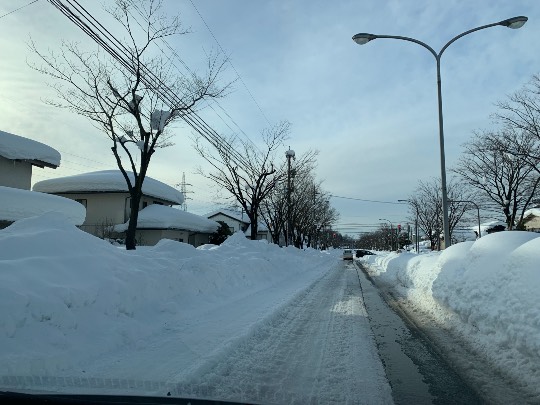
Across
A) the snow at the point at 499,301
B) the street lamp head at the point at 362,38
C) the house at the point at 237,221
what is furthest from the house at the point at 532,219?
the snow at the point at 499,301

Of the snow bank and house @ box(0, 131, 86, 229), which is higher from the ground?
house @ box(0, 131, 86, 229)

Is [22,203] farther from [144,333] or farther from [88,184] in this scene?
[88,184]

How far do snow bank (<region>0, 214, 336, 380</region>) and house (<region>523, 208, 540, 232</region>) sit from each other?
4654 centimetres

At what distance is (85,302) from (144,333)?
1.09 m

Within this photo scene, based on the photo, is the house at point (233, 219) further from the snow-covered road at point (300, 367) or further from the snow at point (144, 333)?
the snow-covered road at point (300, 367)

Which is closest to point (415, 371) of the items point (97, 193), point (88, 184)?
point (88, 184)

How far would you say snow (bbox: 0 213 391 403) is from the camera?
4824 mm

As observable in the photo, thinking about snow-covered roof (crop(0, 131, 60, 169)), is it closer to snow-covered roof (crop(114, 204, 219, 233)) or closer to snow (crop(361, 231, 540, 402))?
→ snow-covered roof (crop(114, 204, 219, 233))

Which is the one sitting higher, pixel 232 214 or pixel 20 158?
pixel 232 214

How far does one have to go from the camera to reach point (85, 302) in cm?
649

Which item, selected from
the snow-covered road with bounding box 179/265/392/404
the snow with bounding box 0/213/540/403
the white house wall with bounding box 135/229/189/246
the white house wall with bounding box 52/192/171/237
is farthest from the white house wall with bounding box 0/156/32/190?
the snow-covered road with bounding box 179/265/392/404

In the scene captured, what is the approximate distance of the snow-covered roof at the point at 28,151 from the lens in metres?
20.3

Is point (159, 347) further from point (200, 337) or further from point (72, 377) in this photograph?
point (72, 377)

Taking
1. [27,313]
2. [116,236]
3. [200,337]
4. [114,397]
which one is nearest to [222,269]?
[200,337]
